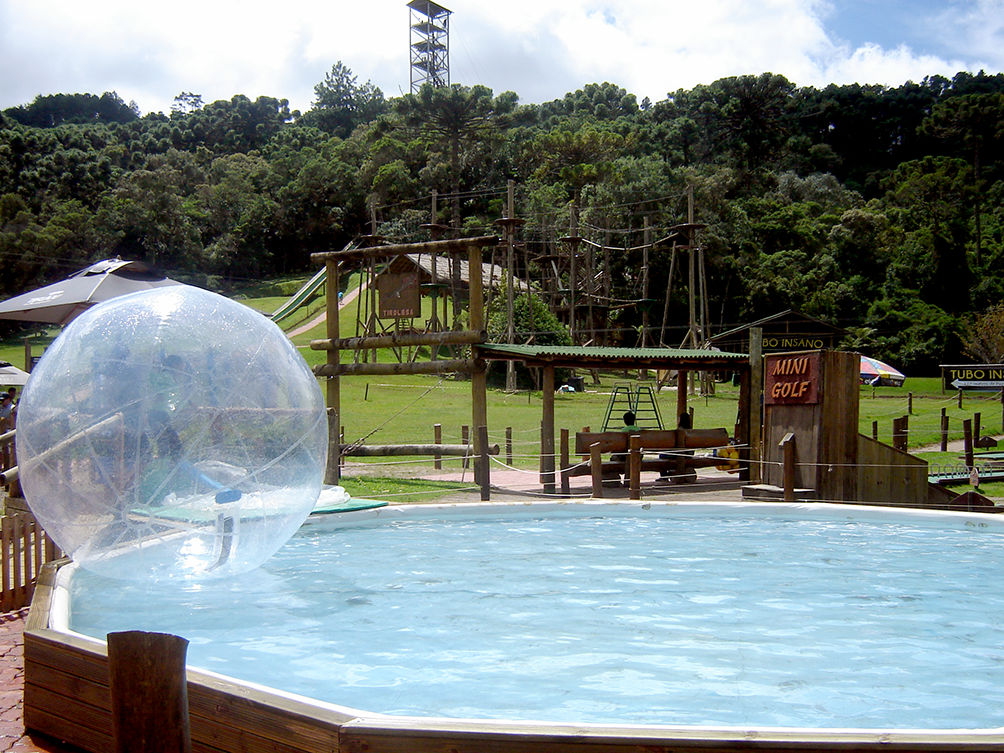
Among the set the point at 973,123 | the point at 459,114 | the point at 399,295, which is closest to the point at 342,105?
the point at 459,114

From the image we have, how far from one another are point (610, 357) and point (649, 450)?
6.66 feet

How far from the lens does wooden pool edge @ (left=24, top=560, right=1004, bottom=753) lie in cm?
281

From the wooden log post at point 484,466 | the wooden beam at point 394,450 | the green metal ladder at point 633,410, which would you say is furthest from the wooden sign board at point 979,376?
the wooden log post at point 484,466

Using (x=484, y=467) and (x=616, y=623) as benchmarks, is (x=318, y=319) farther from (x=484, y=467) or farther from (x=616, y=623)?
(x=616, y=623)

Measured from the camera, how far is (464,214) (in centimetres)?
5912

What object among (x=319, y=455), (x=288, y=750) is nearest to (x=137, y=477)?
(x=319, y=455)

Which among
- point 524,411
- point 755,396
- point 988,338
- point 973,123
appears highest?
point 973,123

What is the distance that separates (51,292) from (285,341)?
846cm

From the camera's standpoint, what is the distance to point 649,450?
49.8ft

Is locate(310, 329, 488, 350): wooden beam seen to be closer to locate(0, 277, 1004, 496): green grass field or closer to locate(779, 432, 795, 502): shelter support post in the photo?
locate(0, 277, 1004, 496): green grass field

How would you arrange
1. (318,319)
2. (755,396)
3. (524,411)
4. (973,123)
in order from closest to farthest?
(755,396), (524,411), (318,319), (973,123)

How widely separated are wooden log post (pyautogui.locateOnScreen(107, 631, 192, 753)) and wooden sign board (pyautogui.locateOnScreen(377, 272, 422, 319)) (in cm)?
1345

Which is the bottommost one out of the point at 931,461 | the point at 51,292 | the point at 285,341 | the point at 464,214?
the point at 931,461

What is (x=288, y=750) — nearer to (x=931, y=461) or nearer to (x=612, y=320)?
(x=931, y=461)
